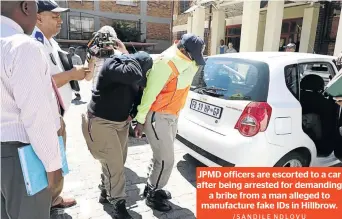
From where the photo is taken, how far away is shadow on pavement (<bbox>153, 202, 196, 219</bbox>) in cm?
274

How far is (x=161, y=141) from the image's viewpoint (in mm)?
2678

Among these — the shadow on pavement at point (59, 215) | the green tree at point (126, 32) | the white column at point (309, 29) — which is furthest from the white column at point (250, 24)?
the green tree at point (126, 32)

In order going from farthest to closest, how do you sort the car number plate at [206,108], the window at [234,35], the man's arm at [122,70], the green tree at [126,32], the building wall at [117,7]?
the building wall at [117,7]
the green tree at [126,32]
the window at [234,35]
the car number plate at [206,108]
the man's arm at [122,70]

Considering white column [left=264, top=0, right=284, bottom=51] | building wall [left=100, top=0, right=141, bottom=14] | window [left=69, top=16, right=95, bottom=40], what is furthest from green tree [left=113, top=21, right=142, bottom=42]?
white column [left=264, top=0, right=284, bottom=51]

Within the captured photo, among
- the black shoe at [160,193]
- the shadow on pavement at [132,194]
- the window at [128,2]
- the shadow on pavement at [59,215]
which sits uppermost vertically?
the window at [128,2]

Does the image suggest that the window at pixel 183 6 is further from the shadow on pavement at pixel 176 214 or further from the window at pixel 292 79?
the shadow on pavement at pixel 176 214

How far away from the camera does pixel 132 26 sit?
2339 centimetres

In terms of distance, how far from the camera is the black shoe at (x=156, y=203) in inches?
110

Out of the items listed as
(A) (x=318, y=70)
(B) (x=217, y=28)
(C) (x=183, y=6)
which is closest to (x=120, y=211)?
(A) (x=318, y=70)

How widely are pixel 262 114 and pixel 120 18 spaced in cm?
2227

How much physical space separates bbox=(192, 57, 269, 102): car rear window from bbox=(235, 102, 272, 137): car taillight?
0.28ft

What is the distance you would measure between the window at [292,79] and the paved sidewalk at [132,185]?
1.53m

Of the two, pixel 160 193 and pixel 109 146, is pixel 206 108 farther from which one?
pixel 109 146

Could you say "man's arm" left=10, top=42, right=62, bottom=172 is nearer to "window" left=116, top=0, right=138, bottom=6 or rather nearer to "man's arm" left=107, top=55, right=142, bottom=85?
"man's arm" left=107, top=55, right=142, bottom=85
